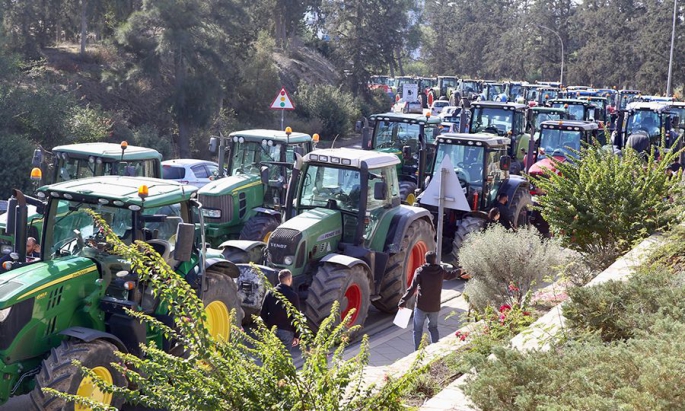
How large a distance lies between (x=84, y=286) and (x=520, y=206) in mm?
9580

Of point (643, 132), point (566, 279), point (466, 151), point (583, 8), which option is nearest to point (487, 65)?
point (583, 8)

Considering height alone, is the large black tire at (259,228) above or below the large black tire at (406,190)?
below

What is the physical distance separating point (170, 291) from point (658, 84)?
68.8m

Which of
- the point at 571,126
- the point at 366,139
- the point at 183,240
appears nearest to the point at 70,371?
the point at 183,240

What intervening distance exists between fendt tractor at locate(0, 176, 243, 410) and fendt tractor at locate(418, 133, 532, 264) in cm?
661

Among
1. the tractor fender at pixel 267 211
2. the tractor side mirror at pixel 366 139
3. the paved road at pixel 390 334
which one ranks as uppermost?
the tractor side mirror at pixel 366 139

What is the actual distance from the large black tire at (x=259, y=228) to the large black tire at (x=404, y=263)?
Answer: 2225mm

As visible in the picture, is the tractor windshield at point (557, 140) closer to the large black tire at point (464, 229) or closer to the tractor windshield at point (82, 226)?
the large black tire at point (464, 229)

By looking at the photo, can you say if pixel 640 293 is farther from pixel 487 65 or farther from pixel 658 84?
pixel 487 65

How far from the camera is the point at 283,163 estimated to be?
13523 mm

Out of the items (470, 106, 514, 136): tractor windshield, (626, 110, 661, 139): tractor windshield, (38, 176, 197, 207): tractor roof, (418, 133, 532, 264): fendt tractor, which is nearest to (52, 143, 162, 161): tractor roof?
(38, 176, 197, 207): tractor roof

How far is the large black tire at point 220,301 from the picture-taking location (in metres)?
8.86

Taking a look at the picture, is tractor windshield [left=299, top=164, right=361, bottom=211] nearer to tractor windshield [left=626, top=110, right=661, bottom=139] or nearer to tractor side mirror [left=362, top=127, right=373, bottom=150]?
tractor side mirror [left=362, top=127, right=373, bottom=150]

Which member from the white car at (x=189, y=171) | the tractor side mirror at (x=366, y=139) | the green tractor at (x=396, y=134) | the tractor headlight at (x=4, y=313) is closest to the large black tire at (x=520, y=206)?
the green tractor at (x=396, y=134)
